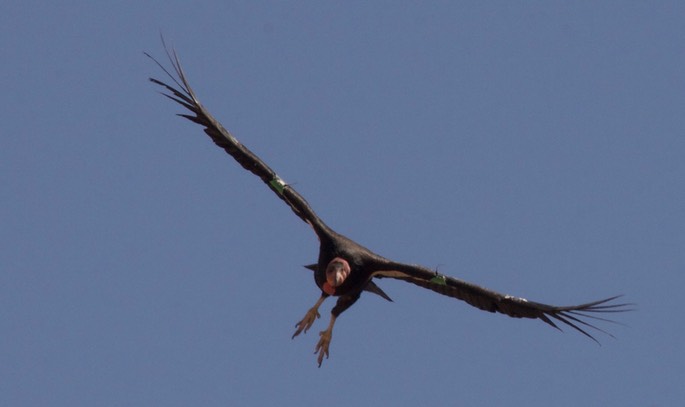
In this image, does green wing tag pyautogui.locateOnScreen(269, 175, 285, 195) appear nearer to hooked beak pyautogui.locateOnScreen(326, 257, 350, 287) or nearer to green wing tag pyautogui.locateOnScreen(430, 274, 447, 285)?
hooked beak pyautogui.locateOnScreen(326, 257, 350, 287)

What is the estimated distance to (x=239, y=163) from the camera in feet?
98.1

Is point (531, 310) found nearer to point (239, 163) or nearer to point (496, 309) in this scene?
point (496, 309)

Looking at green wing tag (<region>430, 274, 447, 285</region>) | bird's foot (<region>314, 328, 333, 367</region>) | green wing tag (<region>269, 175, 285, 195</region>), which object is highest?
green wing tag (<region>430, 274, 447, 285</region>)

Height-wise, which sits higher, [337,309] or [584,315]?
[584,315]

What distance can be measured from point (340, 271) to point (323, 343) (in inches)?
59.4

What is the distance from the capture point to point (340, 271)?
2891 cm

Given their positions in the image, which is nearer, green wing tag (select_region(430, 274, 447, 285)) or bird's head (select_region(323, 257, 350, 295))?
bird's head (select_region(323, 257, 350, 295))

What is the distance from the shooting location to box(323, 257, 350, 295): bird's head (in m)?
28.9

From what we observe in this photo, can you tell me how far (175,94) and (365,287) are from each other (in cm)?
496

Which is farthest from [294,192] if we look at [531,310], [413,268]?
[531,310]

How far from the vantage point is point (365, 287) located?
97.2 ft

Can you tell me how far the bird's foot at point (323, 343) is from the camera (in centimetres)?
Result: 2942

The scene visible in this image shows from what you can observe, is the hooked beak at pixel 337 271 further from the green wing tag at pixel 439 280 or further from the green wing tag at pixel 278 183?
the green wing tag at pixel 278 183

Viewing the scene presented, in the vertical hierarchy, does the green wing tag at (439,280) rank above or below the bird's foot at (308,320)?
above
